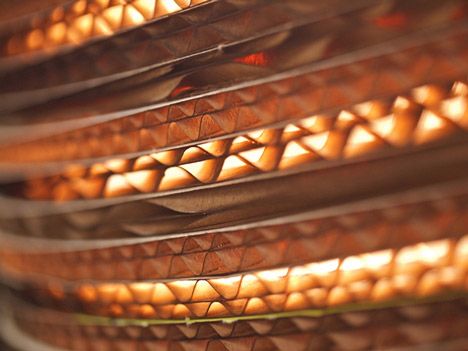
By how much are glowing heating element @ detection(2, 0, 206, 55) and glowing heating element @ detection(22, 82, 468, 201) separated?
74 mm

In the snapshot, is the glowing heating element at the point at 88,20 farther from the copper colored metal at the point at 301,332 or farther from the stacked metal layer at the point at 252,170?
the copper colored metal at the point at 301,332

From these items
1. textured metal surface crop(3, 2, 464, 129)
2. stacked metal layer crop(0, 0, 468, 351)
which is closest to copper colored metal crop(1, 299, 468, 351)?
stacked metal layer crop(0, 0, 468, 351)

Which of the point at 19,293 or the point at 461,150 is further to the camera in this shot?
the point at 19,293

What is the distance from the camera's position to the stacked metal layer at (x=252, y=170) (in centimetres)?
30

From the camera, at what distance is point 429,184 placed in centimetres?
30

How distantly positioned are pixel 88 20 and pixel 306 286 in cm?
20

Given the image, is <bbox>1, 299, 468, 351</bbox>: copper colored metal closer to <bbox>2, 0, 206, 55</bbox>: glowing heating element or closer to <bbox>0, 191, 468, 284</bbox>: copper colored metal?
<bbox>0, 191, 468, 284</bbox>: copper colored metal

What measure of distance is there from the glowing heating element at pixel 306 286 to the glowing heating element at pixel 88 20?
0.15m

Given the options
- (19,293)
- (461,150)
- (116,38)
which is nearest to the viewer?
(461,150)

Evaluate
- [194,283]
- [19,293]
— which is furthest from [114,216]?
[19,293]

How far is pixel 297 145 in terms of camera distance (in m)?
0.33

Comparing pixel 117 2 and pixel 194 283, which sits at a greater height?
pixel 117 2

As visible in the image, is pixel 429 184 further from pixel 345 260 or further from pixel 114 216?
pixel 114 216

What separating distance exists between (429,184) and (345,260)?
5cm
